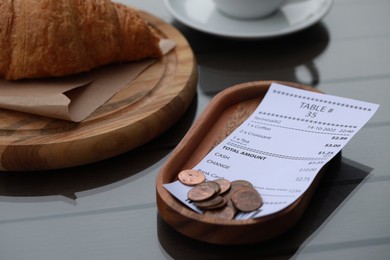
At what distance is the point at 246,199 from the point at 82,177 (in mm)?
215

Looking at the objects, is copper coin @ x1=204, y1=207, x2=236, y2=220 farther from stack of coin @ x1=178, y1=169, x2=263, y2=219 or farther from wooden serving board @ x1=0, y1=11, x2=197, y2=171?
wooden serving board @ x1=0, y1=11, x2=197, y2=171

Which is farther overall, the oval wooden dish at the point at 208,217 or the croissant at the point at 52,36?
the croissant at the point at 52,36

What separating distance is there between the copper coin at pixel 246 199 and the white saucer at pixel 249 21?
39cm

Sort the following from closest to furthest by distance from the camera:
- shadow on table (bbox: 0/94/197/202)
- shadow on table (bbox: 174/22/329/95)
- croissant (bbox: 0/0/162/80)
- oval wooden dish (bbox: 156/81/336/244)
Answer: oval wooden dish (bbox: 156/81/336/244) → shadow on table (bbox: 0/94/197/202) → croissant (bbox: 0/0/162/80) → shadow on table (bbox: 174/22/329/95)

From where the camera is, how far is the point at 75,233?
70cm

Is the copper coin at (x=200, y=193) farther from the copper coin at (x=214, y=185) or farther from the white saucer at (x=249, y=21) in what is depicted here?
the white saucer at (x=249, y=21)

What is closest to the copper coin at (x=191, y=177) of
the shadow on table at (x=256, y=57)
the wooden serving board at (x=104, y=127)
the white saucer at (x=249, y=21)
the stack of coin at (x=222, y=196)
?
the stack of coin at (x=222, y=196)

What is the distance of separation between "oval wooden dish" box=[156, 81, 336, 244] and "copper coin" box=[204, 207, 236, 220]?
16 millimetres

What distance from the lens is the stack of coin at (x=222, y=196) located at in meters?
0.67

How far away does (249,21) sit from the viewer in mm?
1102

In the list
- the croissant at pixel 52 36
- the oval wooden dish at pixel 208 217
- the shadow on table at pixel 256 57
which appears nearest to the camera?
the oval wooden dish at pixel 208 217

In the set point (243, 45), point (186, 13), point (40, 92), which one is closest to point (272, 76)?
point (243, 45)

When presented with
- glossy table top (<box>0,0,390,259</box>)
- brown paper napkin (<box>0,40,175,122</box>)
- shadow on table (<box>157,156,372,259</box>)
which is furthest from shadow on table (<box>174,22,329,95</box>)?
shadow on table (<box>157,156,372,259</box>)

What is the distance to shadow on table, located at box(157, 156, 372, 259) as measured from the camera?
0.66m
